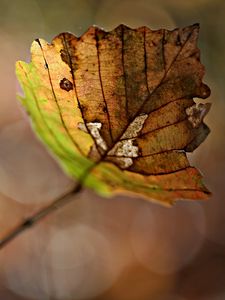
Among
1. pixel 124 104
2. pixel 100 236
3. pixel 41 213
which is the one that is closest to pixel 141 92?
pixel 124 104

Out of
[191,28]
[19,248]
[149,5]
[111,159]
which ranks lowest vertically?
[19,248]

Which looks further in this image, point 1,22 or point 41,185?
point 1,22

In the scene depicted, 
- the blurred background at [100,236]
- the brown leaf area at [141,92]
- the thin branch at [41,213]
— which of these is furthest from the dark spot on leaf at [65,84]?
the blurred background at [100,236]

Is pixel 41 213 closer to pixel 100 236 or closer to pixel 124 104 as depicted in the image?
pixel 124 104

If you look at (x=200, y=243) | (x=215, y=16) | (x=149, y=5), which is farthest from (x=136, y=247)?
(x=149, y=5)

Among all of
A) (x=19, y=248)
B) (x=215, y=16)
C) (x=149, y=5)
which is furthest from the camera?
(x=149, y=5)

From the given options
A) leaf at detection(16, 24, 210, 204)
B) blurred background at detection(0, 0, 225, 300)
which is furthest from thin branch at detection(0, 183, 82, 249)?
blurred background at detection(0, 0, 225, 300)

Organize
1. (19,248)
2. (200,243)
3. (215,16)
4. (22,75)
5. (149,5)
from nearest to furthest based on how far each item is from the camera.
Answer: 1. (22,75)
2. (19,248)
3. (200,243)
4. (215,16)
5. (149,5)

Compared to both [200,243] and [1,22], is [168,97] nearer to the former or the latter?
[200,243]

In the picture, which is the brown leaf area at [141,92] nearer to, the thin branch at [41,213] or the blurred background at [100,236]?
the thin branch at [41,213]
